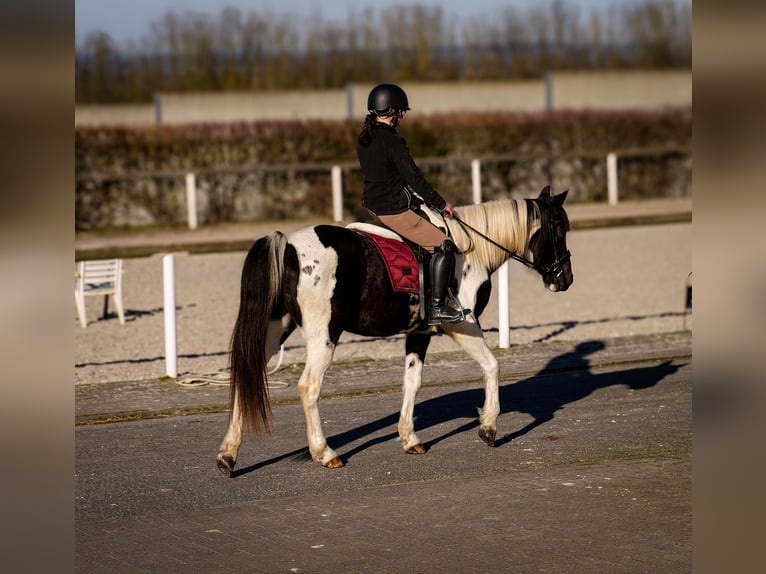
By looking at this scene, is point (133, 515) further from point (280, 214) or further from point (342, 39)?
point (342, 39)

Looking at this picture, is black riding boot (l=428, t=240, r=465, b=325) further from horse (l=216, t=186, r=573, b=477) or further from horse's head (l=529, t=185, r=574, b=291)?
horse's head (l=529, t=185, r=574, b=291)

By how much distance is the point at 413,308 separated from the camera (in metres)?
8.59

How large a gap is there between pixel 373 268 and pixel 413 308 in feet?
1.49

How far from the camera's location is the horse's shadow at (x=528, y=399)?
9359mm

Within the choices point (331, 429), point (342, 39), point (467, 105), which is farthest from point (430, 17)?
point (331, 429)

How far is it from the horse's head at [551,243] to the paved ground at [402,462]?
4.04ft

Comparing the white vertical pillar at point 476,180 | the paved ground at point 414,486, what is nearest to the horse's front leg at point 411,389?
the paved ground at point 414,486

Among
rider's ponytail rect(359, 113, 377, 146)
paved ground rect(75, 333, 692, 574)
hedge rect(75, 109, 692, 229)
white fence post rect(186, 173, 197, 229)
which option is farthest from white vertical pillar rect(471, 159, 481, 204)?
rider's ponytail rect(359, 113, 377, 146)

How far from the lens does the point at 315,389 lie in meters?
8.25

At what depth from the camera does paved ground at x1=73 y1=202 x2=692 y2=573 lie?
6.36 meters

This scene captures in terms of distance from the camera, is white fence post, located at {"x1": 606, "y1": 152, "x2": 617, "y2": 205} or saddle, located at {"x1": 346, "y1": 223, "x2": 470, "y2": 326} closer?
saddle, located at {"x1": 346, "y1": 223, "x2": 470, "y2": 326}

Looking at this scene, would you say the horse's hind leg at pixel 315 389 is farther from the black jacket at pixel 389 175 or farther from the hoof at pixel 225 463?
the black jacket at pixel 389 175

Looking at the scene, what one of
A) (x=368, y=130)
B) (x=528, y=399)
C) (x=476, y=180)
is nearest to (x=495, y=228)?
(x=368, y=130)

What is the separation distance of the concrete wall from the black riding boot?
3160 cm
